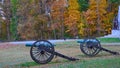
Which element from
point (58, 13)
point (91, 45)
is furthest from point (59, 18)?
point (91, 45)

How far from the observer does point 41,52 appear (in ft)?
39.9

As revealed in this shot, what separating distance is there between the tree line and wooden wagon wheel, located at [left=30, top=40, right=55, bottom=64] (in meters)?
30.9

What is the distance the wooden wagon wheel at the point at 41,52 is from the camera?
12.1m

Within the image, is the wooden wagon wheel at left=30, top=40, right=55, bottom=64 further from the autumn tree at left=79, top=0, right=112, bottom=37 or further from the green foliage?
the green foliage

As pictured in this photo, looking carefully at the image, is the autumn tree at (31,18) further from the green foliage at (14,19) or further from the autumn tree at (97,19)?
the autumn tree at (97,19)

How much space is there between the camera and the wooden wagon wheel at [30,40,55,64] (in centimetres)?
1209

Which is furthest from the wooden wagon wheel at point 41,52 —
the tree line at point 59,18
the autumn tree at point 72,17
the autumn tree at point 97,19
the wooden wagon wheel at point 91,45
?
the autumn tree at point 72,17

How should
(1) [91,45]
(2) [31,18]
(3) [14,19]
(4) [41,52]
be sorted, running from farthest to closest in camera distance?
(3) [14,19] → (2) [31,18] → (1) [91,45] → (4) [41,52]

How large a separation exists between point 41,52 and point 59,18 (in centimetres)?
3289

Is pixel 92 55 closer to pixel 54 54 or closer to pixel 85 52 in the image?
pixel 85 52

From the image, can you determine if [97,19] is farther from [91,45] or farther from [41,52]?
[41,52]

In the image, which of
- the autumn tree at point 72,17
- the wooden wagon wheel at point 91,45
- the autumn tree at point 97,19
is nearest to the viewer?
the wooden wagon wheel at point 91,45

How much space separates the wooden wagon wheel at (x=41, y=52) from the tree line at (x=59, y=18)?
101ft

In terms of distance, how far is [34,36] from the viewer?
44.2 metres
